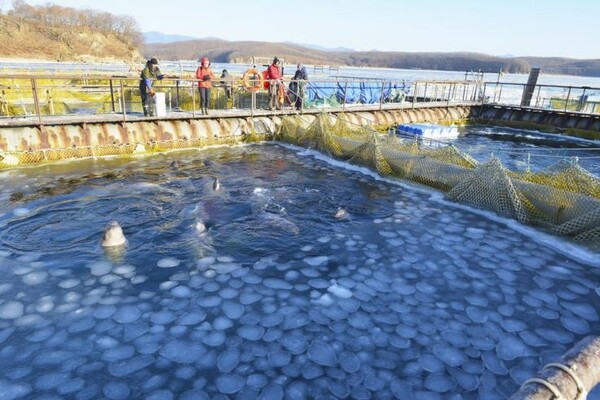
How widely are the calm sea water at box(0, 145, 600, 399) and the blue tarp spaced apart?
10959 mm

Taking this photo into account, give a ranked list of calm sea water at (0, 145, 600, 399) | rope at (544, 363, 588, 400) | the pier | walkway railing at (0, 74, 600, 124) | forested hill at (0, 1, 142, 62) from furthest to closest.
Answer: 1. forested hill at (0, 1, 142, 62)
2. walkway railing at (0, 74, 600, 124)
3. the pier
4. calm sea water at (0, 145, 600, 399)
5. rope at (544, 363, 588, 400)

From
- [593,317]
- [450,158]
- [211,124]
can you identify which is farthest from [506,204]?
[211,124]

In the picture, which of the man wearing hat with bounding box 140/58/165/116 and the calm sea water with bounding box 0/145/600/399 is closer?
the calm sea water with bounding box 0/145/600/399

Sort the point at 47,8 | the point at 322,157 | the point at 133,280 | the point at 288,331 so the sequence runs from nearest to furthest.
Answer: the point at 288,331, the point at 133,280, the point at 322,157, the point at 47,8

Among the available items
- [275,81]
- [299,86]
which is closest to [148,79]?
[275,81]

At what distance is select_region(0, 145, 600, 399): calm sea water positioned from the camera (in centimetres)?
373

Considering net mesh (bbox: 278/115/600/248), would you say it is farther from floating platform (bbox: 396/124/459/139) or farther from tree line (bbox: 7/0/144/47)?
tree line (bbox: 7/0/144/47)

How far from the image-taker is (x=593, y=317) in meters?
4.79

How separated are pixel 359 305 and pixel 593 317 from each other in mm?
2779

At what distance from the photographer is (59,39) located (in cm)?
8944

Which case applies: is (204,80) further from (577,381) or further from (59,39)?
(59,39)

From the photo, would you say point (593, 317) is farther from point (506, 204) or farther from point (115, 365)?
point (115, 365)

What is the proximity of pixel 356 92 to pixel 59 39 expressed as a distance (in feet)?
309

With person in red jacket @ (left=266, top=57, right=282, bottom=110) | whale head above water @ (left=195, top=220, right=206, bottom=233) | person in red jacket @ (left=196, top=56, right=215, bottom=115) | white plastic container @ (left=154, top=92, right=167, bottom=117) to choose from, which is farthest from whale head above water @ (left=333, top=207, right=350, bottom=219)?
person in red jacket @ (left=266, top=57, right=282, bottom=110)
